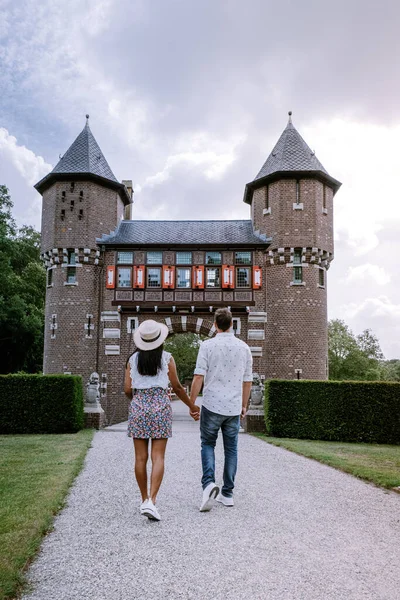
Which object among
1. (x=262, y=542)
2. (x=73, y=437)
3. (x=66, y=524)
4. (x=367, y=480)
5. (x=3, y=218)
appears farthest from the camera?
(x=3, y=218)

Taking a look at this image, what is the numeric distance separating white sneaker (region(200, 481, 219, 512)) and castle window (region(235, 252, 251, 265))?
20.6 metres

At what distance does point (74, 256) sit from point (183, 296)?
5.59 meters

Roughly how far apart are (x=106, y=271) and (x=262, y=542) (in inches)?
862

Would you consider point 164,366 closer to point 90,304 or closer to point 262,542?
point 262,542

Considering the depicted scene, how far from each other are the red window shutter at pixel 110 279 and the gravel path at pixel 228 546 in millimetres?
18237

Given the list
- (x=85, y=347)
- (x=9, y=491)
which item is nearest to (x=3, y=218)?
(x=85, y=347)

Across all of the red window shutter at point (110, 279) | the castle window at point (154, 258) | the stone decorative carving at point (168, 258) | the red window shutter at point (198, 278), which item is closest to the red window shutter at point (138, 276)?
the castle window at point (154, 258)

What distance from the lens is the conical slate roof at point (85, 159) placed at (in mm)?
25953

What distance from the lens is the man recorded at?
5.69m

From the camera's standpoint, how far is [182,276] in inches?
1010

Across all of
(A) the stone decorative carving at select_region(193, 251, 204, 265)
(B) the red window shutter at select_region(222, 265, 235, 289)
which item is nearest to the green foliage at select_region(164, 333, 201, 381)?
(A) the stone decorative carving at select_region(193, 251, 204, 265)

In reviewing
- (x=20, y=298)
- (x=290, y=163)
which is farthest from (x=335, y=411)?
(x=20, y=298)

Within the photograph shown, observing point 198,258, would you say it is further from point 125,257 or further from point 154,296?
point 125,257

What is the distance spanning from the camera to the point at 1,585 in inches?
136
